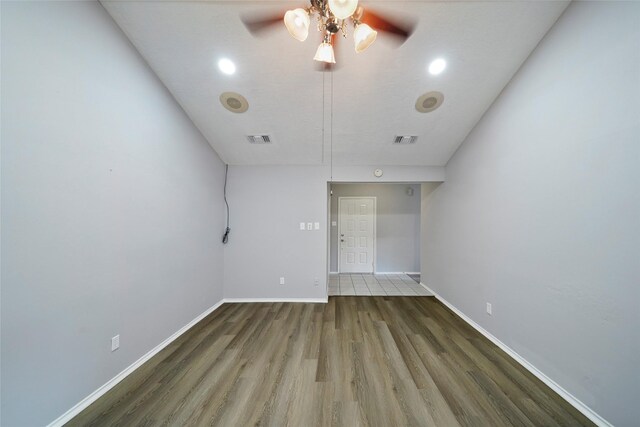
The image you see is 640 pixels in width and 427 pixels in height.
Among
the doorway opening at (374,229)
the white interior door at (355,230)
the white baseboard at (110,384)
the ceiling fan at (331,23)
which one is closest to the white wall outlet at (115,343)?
the white baseboard at (110,384)

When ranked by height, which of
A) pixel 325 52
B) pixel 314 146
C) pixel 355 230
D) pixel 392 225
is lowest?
pixel 355 230

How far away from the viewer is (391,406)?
1522 millimetres

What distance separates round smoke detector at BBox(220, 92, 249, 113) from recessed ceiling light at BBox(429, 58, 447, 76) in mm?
2002

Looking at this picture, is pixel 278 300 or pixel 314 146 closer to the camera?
pixel 314 146

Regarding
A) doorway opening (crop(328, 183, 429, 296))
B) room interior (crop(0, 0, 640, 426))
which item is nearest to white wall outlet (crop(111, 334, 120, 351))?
room interior (crop(0, 0, 640, 426))

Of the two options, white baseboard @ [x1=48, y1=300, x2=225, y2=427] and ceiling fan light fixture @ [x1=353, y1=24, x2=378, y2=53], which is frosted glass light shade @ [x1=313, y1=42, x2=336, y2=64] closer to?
ceiling fan light fixture @ [x1=353, y1=24, x2=378, y2=53]

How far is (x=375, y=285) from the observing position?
14.5 feet

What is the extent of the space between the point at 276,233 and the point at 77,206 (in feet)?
7.54

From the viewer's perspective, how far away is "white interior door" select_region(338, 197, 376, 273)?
17.7 ft

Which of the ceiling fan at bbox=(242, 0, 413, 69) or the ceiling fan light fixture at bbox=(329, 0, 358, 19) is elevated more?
the ceiling fan at bbox=(242, 0, 413, 69)

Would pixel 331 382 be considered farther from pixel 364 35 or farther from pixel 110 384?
pixel 364 35

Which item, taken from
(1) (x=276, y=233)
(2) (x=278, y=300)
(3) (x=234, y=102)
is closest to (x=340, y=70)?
(3) (x=234, y=102)

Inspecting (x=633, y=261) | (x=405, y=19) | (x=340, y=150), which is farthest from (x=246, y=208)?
(x=633, y=261)

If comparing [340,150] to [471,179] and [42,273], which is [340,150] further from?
[42,273]
